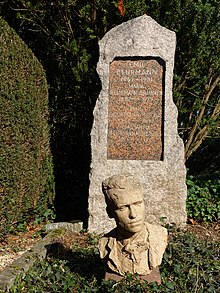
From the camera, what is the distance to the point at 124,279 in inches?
131

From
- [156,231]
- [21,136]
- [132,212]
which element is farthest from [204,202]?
[132,212]

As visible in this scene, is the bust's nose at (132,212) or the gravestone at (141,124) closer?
the bust's nose at (132,212)

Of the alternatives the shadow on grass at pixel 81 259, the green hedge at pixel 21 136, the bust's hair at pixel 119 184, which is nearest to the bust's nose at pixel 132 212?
the bust's hair at pixel 119 184

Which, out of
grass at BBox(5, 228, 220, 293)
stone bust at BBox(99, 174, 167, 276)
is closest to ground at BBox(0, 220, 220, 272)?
grass at BBox(5, 228, 220, 293)

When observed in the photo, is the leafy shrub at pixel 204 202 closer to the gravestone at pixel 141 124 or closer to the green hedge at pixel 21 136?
the gravestone at pixel 141 124

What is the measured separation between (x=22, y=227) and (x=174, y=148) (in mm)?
2332

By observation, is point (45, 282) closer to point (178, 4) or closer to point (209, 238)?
point (209, 238)

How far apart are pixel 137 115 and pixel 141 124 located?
0.44 ft

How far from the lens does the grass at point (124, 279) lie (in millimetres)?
3432

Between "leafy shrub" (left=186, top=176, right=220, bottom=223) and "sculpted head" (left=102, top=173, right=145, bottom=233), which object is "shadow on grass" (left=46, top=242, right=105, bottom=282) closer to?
"sculpted head" (left=102, top=173, right=145, bottom=233)

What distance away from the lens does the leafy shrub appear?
619 cm

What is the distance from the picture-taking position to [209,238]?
541 cm

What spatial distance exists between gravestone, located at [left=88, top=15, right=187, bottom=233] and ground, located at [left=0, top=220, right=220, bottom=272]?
0.34 meters

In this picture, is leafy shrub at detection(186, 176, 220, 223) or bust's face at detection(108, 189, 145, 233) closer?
bust's face at detection(108, 189, 145, 233)
